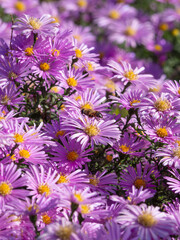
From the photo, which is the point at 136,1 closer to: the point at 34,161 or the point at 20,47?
the point at 20,47

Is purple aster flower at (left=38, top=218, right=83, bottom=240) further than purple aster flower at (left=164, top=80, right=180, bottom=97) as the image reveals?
No

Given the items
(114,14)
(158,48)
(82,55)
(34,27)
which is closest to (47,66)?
(34,27)

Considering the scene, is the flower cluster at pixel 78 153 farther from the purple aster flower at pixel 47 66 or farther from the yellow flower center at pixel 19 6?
the yellow flower center at pixel 19 6

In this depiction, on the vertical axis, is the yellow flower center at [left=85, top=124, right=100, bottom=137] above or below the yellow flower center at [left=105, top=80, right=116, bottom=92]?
above

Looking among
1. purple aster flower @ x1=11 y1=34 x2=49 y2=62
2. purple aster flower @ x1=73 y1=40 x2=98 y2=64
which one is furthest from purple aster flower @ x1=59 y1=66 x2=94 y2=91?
purple aster flower @ x1=11 y1=34 x2=49 y2=62

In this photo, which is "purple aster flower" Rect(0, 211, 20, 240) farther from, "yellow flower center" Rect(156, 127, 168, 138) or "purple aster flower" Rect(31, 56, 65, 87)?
"yellow flower center" Rect(156, 127, 168, 138)

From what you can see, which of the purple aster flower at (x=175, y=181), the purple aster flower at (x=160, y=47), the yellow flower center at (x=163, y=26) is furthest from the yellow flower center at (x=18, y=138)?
the yellow flower center at (x=163, y=26)

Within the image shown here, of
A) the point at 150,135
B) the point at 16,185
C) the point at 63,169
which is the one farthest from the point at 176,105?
the point at 16,185
